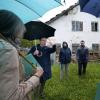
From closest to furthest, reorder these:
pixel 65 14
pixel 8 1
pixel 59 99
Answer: pixel 8 1
pixel 59 99
pixel 65 14

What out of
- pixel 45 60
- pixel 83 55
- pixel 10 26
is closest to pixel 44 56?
pixel 45 60

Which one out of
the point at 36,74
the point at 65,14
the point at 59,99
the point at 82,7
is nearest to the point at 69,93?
the point at 59,99

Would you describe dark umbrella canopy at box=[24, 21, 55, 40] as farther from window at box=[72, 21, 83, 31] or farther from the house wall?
window at box=[72, 21, 83, 31]

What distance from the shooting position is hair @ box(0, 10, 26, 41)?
3.18 meters

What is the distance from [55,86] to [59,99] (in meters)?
3.23

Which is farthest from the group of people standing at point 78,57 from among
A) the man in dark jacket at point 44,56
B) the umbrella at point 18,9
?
the umbrella at point 18,9

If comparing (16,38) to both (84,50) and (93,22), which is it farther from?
(93,22)

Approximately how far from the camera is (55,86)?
15516mm

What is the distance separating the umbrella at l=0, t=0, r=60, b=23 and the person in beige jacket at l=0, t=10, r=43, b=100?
2.17 meters

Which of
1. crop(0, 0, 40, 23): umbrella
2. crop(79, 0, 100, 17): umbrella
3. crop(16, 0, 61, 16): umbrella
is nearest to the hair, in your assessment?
crop(0, 0, 40, 23): umbrella

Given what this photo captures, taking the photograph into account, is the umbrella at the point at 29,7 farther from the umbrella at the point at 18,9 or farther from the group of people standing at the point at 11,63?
the group of people standing at the point at 11,63

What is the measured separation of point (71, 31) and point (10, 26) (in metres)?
40.9

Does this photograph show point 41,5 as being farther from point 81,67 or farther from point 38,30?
point 81,67

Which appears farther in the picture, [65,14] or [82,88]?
[65,14]
